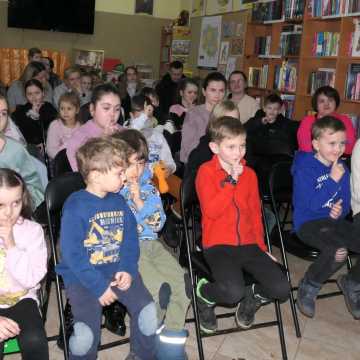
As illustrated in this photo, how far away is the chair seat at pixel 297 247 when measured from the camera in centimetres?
269

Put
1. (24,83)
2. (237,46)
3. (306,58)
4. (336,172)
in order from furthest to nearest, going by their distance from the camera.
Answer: (237,46) < (306,58) < (24,83) < (336,172)

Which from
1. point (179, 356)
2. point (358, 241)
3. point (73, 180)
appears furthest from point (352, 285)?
point (73, 180)

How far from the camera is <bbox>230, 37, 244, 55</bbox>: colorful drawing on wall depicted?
6.92 metres

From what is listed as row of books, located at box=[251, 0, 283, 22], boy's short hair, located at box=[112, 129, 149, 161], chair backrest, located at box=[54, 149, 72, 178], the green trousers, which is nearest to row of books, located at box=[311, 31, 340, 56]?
row of books, located at box=[251, 0, 283, 22]

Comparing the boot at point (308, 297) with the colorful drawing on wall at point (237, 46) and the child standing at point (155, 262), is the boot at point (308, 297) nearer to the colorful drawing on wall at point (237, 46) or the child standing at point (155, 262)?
the child standing at point (155, 262)

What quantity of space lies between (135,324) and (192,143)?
6.59 feet

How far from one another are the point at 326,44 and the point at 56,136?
3.10 meters

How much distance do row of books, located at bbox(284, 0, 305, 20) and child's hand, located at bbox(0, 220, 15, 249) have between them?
4.73m

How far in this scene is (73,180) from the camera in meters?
2.35

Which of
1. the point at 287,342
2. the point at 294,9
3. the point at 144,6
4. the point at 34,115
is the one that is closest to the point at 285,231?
the point at 287,342

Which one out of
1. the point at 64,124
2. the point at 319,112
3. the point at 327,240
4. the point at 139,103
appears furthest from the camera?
the point at 319,112

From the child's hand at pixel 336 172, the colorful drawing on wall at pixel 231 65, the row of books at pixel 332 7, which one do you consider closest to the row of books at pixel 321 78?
the row of books at pixel 332 7

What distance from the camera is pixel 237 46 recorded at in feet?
23.1

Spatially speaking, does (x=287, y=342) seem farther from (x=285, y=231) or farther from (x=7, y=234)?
(x=7, y=234)
